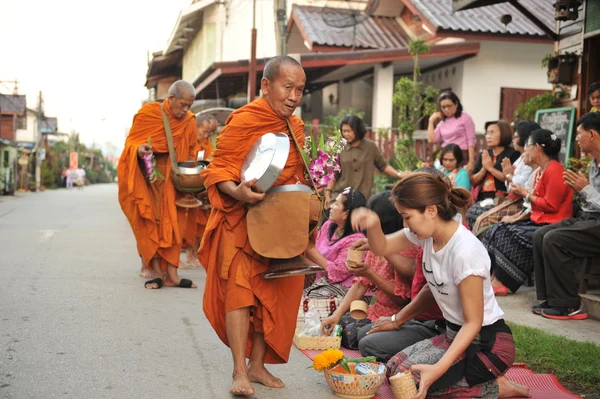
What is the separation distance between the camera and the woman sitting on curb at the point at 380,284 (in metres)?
4.97

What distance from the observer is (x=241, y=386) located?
4309 millimetres

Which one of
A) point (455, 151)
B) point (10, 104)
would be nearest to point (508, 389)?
point (455, 151)

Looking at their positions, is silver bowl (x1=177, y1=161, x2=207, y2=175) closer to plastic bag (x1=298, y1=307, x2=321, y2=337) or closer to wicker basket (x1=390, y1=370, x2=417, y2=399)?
plastic bag (x1=298, y1=307, x2=321, y2=337)

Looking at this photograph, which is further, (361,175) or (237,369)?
(361,175)

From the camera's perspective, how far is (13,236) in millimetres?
13164

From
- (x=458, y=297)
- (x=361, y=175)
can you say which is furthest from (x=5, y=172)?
(x=458, y=297)

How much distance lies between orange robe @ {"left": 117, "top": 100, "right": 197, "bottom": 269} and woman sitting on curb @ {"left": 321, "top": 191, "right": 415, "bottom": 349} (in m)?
3.08

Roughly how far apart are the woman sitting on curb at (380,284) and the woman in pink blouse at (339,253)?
63 centimetres

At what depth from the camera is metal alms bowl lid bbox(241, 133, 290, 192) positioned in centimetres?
Answer: 426

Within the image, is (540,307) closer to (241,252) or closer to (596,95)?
(596,95)

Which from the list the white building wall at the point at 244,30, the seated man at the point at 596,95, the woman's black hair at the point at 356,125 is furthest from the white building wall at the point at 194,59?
the seated man at the point at 596,95

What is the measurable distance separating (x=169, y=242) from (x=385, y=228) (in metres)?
A: 3.34

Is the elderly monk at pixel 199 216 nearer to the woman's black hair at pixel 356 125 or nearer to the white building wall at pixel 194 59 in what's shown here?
the woman's black hair at pixel 356 125

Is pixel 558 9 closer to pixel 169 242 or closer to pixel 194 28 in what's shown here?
pixel 169 242
